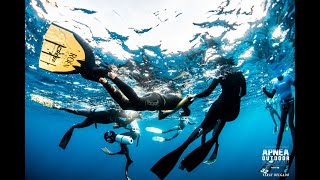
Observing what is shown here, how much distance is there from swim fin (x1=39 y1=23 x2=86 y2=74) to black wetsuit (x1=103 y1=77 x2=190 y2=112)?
34.4 inches

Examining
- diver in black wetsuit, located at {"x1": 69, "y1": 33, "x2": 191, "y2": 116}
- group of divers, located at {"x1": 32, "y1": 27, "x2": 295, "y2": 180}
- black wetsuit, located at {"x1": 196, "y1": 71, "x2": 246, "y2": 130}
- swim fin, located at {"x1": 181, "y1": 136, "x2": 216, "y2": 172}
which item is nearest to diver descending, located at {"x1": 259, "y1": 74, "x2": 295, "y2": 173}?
group of divers, located at {"x1": 32, "y1": 27, "x2": 295, "y2": 180}

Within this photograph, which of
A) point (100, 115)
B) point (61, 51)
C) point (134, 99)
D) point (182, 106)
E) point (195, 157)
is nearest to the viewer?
point (61, 51)

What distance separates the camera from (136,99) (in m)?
5.01

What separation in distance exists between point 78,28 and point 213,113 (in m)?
6.53

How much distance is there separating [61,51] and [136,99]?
206cm

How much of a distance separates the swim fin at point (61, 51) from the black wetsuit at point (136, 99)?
2.87 ft

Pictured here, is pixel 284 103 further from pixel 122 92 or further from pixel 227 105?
pixel 122 92

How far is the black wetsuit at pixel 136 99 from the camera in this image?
475 cm

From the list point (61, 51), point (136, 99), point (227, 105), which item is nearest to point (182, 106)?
point (136, 99)

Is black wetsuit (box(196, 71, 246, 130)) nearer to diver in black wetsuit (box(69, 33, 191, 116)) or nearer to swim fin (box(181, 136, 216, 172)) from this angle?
diver in black wetsuit (box(69, 33, 191, 116))

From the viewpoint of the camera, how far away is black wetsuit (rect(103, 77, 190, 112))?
4.75 metres

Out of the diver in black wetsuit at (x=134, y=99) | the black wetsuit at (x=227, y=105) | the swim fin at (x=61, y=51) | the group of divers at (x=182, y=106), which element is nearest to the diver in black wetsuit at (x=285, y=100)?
the group of divers at (x=182, y=106)

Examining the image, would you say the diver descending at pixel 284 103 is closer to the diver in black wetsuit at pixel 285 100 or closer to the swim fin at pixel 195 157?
the diver in black wetsuit at pixel 285 100
